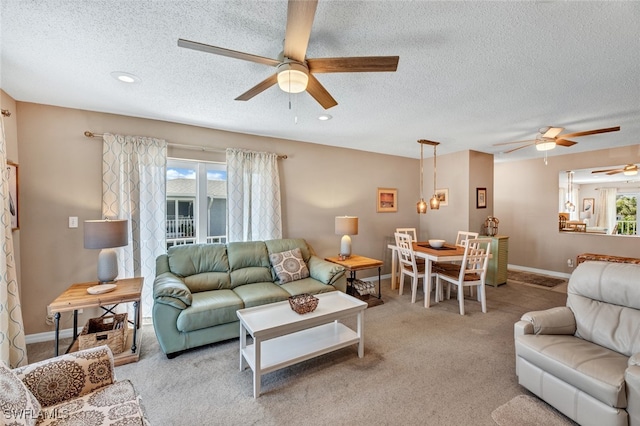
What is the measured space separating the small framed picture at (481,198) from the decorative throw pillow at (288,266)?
11.8 ft

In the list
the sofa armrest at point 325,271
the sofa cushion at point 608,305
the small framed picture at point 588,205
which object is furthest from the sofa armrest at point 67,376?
the small framed picture at point 588,205

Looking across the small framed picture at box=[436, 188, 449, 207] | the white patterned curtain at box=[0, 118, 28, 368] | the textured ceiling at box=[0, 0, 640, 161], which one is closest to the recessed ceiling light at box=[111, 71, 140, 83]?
the textured ceiling at box=[0, 0, 640, 161]

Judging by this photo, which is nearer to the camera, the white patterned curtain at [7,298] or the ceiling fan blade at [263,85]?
the ceiling fan blade at [263,85]

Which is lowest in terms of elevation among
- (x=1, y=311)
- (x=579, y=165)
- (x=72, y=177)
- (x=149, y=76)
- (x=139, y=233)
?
(x=1, y=311)

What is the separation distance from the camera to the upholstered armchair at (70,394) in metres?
1.13

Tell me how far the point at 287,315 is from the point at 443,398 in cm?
134

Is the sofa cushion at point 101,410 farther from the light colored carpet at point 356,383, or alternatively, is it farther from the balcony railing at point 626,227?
the balcony railing at point 626,227

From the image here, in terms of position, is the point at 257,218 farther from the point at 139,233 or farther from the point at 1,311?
the point at 1,311

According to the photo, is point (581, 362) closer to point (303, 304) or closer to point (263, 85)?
point (303, 304)

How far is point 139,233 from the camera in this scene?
3182 mm

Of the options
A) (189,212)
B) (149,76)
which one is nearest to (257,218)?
(189,212)

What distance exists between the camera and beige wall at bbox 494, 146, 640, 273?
4.71m

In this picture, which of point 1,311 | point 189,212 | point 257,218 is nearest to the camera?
point 1,311

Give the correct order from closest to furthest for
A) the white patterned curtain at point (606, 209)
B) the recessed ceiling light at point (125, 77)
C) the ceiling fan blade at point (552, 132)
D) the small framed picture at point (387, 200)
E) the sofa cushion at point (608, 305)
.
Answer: the sofa cushion at point (608, 305) → the recessed ceiling light at point (125, 77) → the ceiling fan blade at point (552, 132) → the white patterned curtain at point (606, 209) → the small framed picture at point (387, 200)
